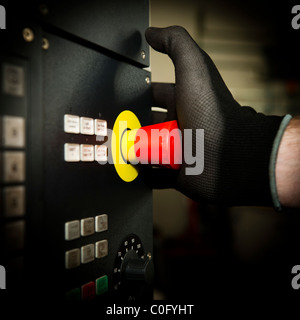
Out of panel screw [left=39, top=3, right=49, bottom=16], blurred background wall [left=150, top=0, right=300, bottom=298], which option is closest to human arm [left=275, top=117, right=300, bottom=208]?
panel screw [left=39, top=3, right=49, bottom=16]

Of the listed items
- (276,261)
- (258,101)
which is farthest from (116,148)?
(276,261)

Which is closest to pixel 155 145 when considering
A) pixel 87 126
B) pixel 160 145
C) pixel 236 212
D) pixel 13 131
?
pixel 160 145

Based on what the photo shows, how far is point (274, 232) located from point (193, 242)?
0.58 meters

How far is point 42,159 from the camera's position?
358 millimetres

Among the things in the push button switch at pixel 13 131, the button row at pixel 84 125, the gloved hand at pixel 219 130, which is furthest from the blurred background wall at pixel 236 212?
the push button switch at pixel 13 131

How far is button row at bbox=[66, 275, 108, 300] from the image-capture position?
0.40m

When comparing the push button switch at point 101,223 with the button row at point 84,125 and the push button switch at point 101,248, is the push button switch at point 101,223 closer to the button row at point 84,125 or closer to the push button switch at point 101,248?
Answer: the push button switch at point 101,248

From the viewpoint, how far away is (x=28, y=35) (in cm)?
35

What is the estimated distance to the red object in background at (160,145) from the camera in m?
0.48

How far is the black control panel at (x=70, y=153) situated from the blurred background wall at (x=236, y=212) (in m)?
1.35

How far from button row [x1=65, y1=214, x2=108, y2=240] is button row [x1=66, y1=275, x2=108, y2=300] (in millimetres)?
69

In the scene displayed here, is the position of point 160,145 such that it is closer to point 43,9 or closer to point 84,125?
point 84,125

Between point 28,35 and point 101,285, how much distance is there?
35 centimetres
